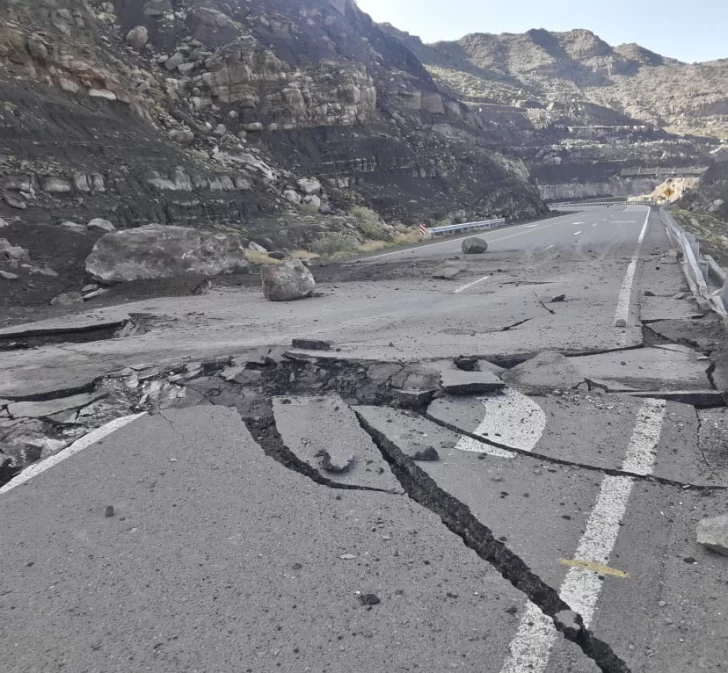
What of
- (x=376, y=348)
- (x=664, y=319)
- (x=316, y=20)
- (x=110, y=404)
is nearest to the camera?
(x=110, y=404)

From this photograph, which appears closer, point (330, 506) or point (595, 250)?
point (330, 506)

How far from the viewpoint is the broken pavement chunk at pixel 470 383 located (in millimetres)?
4484

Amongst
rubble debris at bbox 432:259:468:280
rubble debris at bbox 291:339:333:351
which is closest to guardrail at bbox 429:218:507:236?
rubble debris at bbox 432:259:468:280

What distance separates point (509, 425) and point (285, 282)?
6.97m

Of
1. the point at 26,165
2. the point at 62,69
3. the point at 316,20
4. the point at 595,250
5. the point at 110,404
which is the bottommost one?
the point at 595,250

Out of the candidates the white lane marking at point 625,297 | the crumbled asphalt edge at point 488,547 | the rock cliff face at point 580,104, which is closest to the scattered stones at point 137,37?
the white lane marking at point 625,297

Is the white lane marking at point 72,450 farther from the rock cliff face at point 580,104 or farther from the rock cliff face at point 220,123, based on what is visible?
the rock cliff face at point 580,104

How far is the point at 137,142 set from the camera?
63.6 ft

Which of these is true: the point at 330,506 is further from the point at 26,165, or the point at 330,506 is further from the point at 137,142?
the point at 137,142

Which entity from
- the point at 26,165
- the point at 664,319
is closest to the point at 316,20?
the point at 26,165

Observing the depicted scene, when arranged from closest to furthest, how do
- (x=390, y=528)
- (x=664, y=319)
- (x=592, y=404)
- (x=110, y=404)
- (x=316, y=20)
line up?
(x=390, y=528), (x=592, y=404), (x=110, y=404), (x=664, y=319), (x=316, y=20)

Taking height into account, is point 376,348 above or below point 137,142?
below

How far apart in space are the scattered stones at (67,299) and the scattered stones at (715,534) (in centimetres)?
1055

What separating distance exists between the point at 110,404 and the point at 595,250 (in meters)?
15.1
